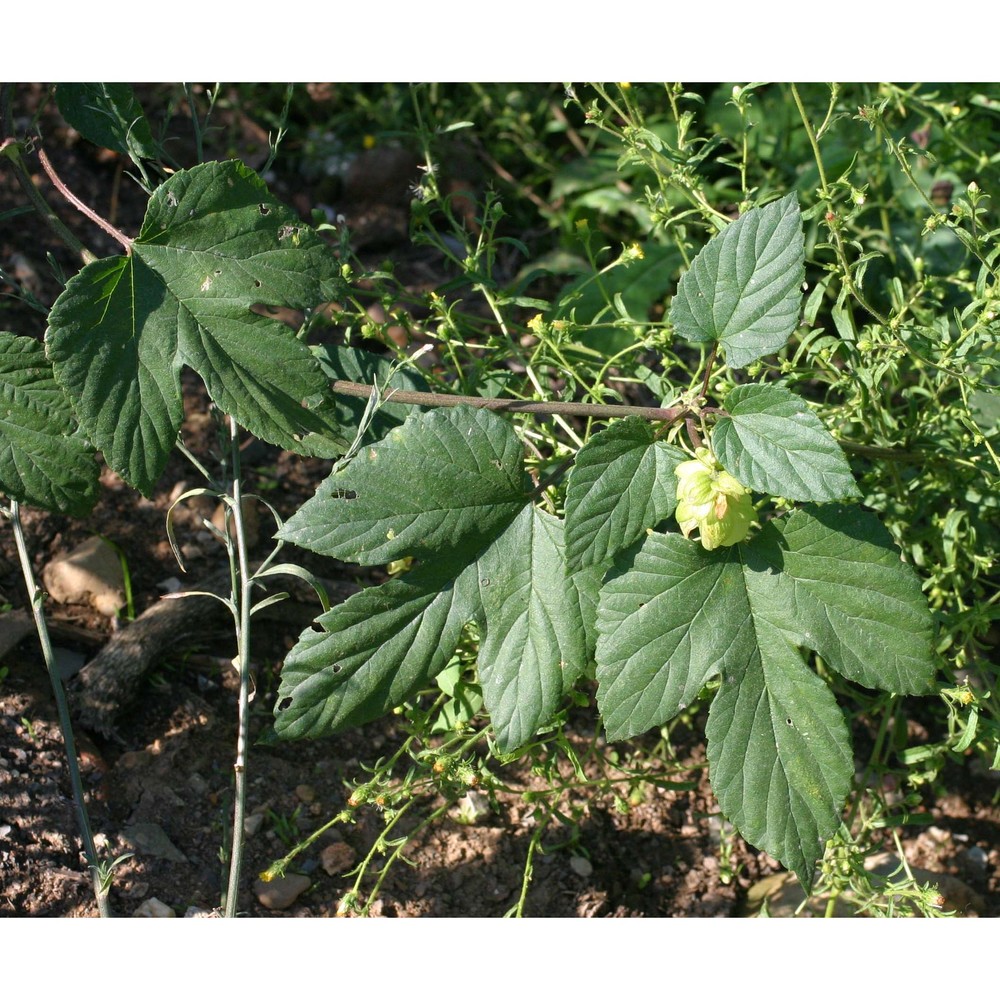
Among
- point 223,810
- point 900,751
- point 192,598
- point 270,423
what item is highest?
point 270,423

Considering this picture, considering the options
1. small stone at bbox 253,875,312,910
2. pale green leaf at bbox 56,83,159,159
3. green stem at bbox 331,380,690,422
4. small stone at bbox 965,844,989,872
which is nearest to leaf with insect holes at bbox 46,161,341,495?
green stem at bbox 331,380,690,422

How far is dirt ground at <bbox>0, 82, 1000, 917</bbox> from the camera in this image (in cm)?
181

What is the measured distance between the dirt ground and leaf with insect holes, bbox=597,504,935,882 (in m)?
0.34

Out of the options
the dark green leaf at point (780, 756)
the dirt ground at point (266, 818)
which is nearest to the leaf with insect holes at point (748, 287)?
the dark green leaf at point (780, 756)

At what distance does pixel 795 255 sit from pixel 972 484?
0.73m

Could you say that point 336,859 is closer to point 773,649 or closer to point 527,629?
point 527,629

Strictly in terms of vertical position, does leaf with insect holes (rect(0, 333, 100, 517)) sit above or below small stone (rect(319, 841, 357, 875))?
above

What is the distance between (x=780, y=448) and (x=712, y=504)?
0.12 m

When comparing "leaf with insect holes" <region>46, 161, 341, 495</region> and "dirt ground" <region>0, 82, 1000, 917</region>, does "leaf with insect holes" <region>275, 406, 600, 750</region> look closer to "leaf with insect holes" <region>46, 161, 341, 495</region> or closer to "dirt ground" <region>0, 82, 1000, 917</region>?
"leaf with insect holes" <region>46, 161, 341, 495</region>

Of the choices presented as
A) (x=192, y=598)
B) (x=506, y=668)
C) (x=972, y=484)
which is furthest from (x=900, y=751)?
(x=192, y=598)

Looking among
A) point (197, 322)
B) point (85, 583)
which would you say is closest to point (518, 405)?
point (197, 322)

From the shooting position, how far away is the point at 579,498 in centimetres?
147

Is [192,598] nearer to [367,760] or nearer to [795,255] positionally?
[367,760]

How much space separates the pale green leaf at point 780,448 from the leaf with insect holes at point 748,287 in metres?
0.07
